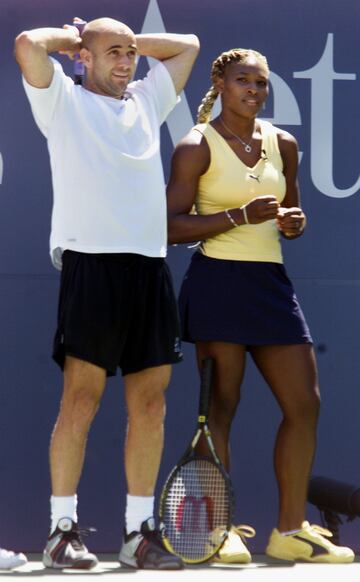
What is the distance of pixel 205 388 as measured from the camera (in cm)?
480

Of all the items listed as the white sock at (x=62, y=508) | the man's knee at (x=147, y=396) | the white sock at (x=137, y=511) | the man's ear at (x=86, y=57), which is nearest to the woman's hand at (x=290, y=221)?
the man's knee at (x=147, y=396)

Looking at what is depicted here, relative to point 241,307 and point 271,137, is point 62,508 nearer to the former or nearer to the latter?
point 241,307

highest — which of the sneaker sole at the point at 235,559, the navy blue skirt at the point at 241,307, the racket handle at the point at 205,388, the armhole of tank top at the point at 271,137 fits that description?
the armhole of tank top at the point at 271,137

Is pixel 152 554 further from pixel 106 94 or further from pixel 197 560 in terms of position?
pixel 106 94

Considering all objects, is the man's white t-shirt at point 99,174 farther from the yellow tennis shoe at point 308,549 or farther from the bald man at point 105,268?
the yellow tennis shoe at point 308,549

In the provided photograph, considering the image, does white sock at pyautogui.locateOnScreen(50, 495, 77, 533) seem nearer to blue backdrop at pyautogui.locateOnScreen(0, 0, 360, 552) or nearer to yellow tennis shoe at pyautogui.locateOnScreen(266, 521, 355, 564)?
yellow tennis shoe at pyautogui.locateOnScreen(266, 521, 355, 564)

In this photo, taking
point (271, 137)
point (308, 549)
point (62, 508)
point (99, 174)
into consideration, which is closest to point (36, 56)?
point (99, 174)

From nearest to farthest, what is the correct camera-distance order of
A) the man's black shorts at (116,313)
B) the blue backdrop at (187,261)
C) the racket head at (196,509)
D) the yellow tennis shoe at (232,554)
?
the man's black shorts at (116,313) → the racket head at (196,509) → the yellow tennis shoe at (232,554) → the blue backdrop at (187,261)

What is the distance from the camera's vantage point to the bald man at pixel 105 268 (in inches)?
176

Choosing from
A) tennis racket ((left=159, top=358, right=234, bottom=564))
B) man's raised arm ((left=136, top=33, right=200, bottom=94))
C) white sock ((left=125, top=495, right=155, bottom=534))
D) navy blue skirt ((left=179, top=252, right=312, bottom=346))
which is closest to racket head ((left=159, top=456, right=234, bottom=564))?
tennis racket ((left=159, top=358, right=234, bottom=564))

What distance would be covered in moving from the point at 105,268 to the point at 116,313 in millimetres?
143

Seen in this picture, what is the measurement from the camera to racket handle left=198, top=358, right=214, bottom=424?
15.6ft

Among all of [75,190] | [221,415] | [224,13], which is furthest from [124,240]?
[224,13]

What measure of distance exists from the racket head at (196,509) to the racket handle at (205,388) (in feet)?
0.50
